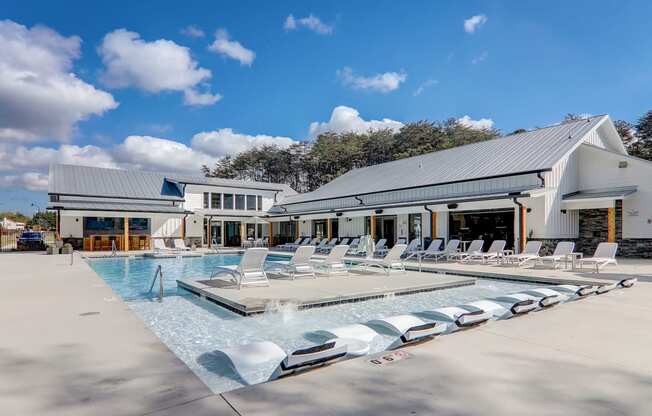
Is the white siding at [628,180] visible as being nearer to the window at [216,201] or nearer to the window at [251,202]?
the window at [251,202]

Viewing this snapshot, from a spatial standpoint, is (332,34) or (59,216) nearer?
(332,34)

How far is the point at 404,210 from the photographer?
19.0 meters

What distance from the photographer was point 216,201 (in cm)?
2953

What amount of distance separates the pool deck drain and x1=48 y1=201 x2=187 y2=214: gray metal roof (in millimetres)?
16180

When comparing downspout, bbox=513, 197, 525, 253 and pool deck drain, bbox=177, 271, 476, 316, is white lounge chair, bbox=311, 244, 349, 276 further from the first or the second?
downspout, bbox=513, 197, 525, 253

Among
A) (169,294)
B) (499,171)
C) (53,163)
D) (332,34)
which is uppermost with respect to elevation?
(332,34)

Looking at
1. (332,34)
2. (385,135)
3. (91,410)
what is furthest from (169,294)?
(385,135)

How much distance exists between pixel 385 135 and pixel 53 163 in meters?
32.7

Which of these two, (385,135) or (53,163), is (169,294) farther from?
(385,135)

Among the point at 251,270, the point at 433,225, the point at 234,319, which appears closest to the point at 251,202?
the point at 433,225

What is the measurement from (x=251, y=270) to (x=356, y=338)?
491 centimetres

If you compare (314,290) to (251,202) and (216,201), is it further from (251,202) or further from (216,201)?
(251,202)

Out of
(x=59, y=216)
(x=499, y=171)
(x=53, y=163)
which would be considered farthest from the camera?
(x=53, y=163)

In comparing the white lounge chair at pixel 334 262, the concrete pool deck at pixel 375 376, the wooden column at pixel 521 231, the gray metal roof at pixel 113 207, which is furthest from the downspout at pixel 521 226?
the gray metal roof at pixel 113 207
